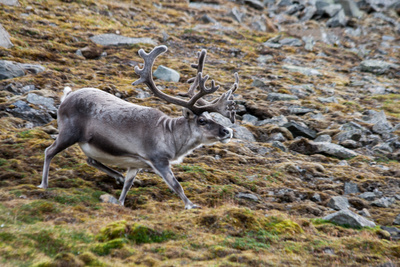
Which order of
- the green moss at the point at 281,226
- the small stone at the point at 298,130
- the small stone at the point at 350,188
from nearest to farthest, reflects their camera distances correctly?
the green moss at the point at 281,226 < the small stone at the point at 350,188 < the small stone at the point at 298,130

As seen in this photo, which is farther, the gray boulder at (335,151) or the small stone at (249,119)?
the small stone at (249,119)

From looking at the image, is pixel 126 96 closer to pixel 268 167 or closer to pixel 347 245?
pixel 268 167

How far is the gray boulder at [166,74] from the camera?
17312mm

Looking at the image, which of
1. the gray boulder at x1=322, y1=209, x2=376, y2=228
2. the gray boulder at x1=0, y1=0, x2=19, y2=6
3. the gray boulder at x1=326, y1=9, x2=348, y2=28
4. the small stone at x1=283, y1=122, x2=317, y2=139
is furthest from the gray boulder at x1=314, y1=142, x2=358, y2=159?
the gray boulder at x1=326, y1=9, x2=348, y2=28

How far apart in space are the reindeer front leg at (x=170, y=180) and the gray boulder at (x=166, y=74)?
9327mm

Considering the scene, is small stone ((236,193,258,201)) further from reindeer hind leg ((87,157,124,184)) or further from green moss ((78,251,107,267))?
green moss ((78,251,107,267))

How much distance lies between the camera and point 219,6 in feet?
118

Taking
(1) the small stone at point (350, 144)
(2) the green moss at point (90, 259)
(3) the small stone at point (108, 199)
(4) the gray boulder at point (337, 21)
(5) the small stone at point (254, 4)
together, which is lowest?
(3) the small stone at point (108, 199)

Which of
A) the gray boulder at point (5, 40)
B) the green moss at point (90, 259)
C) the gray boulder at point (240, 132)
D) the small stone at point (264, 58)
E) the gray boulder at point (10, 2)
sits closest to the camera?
the green moss at point (90, 259)

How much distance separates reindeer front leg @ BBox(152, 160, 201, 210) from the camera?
8047mm

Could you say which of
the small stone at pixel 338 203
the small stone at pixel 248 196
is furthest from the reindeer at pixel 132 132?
the small stone at pixel 338 203

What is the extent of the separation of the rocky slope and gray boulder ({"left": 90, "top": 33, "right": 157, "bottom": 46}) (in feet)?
0.33

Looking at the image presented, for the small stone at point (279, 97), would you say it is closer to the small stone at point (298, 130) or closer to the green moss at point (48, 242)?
the small stone at point (298, 130)

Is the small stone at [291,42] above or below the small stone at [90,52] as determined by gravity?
above
